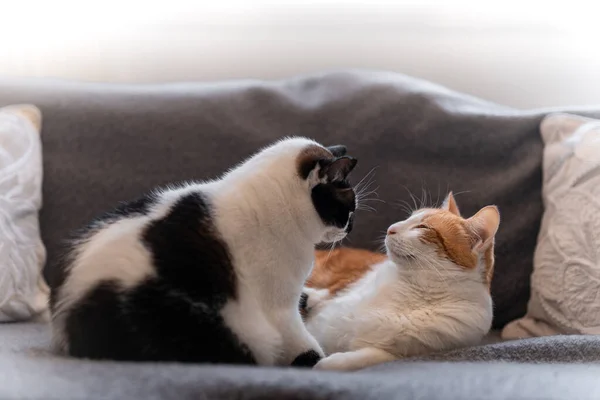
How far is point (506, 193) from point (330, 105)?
0.53 metres

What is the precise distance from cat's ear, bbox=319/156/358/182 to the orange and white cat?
230 millimetres

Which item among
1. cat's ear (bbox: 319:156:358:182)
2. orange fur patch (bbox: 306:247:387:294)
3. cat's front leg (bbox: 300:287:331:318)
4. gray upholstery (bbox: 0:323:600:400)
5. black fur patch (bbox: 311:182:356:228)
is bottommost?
cat's front leg (bbox: 300:287:331:318)

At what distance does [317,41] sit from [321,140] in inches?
20.0

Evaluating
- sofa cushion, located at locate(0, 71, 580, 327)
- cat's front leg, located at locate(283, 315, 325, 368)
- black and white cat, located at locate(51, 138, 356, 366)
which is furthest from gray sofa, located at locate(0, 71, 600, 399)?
cat's front leg, located at locate(283, 315, 325, 368)

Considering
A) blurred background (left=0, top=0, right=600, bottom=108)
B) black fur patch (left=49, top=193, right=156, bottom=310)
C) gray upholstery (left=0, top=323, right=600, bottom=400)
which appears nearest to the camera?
gray upholstery (left=0, top=323, right=600, bottom=400)

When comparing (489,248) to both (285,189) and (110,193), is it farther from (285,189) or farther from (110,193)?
(110,193)

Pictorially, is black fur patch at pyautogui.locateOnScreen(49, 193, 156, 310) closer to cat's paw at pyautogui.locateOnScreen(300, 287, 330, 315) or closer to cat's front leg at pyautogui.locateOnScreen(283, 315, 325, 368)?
cat's front leg at pyautogui.locateOnScreen(283, 315, 325, 368)

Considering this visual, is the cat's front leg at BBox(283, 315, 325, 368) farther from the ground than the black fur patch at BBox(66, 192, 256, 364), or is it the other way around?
the black fur patch at BBox(66, 192, 256, 364)

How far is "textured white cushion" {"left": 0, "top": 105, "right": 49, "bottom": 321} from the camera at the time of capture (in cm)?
159

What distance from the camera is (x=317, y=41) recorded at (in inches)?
86.5

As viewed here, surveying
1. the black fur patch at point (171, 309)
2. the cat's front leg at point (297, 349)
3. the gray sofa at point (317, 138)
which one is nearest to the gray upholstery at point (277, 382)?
the black fur patch at point (171, 309)

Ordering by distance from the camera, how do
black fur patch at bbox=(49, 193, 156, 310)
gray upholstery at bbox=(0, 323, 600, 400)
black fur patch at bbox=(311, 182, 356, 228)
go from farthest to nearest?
black fur patch at bbox=(311, 182, 356, 228) < black fur patch at bbox=(49, 193, 156, 310) < gray upholstery at bbox=(0, 323, 600, 400)

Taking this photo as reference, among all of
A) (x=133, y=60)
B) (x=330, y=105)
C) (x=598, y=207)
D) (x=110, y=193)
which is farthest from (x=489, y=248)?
(x=133, y=60)

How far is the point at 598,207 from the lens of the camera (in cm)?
157
